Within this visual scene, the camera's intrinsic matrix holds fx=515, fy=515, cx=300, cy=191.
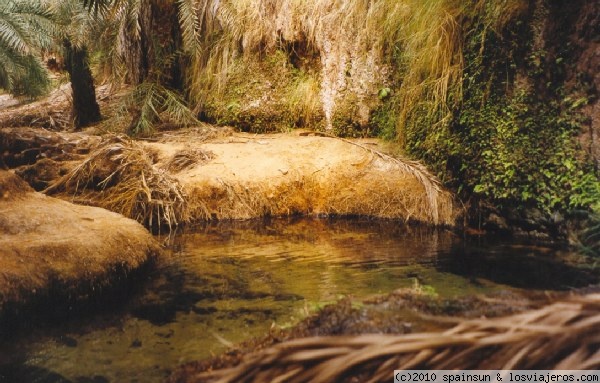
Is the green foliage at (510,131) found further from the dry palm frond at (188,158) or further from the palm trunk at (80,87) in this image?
the palm trunk at (80,87)

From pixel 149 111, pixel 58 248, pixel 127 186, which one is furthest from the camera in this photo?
pixel 149 111

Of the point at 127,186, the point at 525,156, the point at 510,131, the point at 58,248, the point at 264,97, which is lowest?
the point at 58,248

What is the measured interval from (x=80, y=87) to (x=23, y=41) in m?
1.33

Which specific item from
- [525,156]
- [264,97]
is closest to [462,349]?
[525,156]

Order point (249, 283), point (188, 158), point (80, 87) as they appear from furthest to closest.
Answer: point (80, 87) → point (188, 158) → point (249, 283)

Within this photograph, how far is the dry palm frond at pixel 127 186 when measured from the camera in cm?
525

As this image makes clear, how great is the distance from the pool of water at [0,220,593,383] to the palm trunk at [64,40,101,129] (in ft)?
14.4

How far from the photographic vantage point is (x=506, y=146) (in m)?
4.57

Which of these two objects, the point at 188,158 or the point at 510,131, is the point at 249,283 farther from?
the point at 188,158

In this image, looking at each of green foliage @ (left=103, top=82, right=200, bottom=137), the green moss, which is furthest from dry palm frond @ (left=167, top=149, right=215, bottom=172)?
the green moss

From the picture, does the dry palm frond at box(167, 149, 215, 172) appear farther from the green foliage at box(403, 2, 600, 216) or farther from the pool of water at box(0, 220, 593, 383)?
the green foliage at box(403, 2, 600, 216)

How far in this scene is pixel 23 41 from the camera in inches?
275

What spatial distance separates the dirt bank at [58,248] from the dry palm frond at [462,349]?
1.90 metres

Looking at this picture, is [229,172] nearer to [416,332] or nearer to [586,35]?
[586,35]
